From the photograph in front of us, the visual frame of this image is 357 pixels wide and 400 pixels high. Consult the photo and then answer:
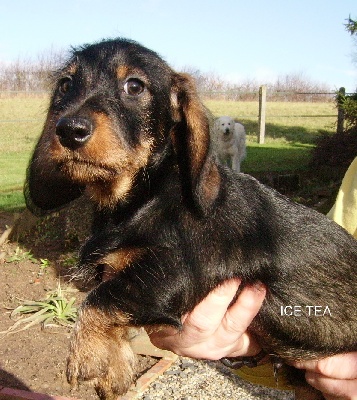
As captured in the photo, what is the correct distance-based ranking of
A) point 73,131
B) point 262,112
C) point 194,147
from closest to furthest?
1. point 73,131
2. point 194,147
3. point 262,112

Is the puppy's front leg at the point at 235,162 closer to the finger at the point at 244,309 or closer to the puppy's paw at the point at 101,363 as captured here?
the finger at the point at 244,309

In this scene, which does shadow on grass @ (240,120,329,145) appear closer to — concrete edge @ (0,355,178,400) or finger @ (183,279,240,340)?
concrete edge @ (0,355,178,400)

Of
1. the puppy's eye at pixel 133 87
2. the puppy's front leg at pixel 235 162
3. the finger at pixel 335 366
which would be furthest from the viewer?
the puppy's front leg at pixel 235 162

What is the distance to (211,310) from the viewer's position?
2.46m

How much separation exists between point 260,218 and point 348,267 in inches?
21.1

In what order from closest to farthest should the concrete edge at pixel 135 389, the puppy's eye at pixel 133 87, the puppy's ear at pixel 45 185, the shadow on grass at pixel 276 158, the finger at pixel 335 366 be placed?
the puppy's eye at pixel 133 87 → the finger at pixel 335 366 → the puppy's ear at pixel 45 185 → the concrete edge at pixel 135 389 → the shadow on grass at pixel 276 158

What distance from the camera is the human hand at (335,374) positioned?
276 centimetres

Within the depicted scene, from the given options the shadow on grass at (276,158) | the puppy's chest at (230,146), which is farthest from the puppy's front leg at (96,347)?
the puppy's chest at (230,146)

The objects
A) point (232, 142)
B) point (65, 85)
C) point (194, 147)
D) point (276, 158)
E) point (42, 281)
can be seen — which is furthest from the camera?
point (276, 158)

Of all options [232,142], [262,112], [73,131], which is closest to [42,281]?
[73,131]

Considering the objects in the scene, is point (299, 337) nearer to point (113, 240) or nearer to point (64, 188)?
point (113, 240)

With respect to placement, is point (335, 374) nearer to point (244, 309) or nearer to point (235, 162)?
point (244, 309)

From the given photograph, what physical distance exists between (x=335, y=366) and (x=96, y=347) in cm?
129

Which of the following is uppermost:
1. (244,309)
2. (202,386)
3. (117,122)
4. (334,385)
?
(117,122)
